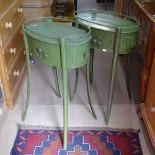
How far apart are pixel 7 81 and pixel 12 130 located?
344 millimetres

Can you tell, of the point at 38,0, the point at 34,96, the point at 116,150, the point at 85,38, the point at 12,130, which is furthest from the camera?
the point at 38,0

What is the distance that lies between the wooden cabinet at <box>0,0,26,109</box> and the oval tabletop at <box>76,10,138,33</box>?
501 mm

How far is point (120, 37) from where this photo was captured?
1402 mm

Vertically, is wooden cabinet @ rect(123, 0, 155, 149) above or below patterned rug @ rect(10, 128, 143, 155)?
above

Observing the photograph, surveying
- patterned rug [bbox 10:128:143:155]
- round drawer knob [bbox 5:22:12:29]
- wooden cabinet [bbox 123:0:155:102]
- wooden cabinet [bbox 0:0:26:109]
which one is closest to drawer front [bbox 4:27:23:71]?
wooden cabinet [bbox 0:0:26:109]

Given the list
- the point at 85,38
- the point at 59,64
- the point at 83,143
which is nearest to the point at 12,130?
the point at 83,143

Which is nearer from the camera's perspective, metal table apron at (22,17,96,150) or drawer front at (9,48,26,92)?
metal table apron at (22,17,96,150)

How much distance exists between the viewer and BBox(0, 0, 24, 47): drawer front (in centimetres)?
159

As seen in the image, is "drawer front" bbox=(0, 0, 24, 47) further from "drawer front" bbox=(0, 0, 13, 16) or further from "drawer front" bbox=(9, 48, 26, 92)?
"drawer front" bbox=(9, 48, 26, 92)

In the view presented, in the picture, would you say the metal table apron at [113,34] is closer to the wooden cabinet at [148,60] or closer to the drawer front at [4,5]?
the wooden cabinet at [148,60]

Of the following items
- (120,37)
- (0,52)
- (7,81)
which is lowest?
(7,81)

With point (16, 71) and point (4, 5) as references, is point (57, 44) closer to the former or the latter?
point (4, 5)

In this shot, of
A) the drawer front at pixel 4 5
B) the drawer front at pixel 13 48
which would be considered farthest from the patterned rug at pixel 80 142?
the drawer front at pixel 4 5

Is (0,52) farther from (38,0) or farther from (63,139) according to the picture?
(38,0)
